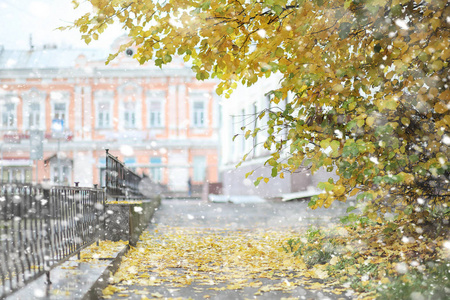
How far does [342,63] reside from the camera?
207 inches

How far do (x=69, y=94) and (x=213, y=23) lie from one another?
3415cm

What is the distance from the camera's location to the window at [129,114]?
36.9m

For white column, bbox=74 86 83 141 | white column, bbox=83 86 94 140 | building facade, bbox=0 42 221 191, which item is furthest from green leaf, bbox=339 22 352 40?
white column, bbox=74 86 83 141

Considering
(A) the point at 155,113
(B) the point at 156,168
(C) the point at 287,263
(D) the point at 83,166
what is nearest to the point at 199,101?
(A) the point at 155,113

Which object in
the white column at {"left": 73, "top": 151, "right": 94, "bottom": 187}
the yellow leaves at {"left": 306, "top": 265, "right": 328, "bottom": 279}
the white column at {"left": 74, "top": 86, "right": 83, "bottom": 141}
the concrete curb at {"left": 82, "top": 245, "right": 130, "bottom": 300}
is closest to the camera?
the concrete curb at {"left": 82, "top": 245, "right": 130, "bottom": 300}

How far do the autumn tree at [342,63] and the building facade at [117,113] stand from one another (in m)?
30.6

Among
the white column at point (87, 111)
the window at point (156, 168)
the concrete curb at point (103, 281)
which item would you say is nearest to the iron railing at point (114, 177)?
the concrete curb at point (103, 281)

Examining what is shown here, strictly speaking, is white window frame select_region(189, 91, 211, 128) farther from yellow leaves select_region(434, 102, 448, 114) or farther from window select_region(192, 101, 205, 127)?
yellow leaves select_region(434, 102, 448, 114)

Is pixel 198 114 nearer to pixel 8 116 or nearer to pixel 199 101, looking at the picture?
pixel 199 101

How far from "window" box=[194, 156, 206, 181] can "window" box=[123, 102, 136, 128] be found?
5.24 m

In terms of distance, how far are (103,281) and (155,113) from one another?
106 ft

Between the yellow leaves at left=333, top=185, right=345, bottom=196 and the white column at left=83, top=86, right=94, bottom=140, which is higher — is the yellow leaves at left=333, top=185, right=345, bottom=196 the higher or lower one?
the lower one

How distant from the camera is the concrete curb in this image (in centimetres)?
475

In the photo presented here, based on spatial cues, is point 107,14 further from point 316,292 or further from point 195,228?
point 195,228
